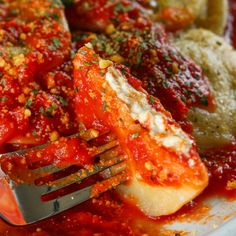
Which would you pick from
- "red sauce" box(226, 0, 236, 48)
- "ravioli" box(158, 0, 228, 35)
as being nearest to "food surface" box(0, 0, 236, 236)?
"ravioli" box(158, 0, 228, 35)

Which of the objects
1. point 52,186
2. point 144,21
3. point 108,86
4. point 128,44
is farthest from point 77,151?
point 144,21

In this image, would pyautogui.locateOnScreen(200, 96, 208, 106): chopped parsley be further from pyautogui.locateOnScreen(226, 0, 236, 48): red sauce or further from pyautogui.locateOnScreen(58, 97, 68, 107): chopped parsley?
pyautogui.locateOnScreen(226, 0, 236, 48): red sauce

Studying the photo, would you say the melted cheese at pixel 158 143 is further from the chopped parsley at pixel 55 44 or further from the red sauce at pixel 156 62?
the chopped parsley at pixel 55 44

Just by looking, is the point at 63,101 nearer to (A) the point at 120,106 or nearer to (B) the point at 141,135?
(A) the point at 120,106

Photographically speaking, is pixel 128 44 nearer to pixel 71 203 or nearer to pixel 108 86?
pixel 108 86

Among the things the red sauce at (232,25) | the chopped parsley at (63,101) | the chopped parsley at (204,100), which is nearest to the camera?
the chopped parsley at (63,101)

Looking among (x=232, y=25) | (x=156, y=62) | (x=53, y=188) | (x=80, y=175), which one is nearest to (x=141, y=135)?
(x=80, y=175)

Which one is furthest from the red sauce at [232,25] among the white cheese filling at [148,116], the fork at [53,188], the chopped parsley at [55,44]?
the fork at [53,188]
